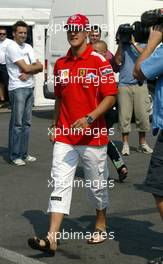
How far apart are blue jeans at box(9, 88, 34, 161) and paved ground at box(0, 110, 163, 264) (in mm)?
252

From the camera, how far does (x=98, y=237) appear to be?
661 cm

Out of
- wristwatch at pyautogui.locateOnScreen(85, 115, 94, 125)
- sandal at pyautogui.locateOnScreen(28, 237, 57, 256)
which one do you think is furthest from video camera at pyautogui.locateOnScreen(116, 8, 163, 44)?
sandal at pyautogui.locateOnScreen(28, 237, 57, 256)

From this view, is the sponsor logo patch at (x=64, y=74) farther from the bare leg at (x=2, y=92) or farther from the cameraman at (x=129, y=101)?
the bare leg at (x=2, y=92)

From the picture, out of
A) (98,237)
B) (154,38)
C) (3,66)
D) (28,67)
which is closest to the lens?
(154,38)

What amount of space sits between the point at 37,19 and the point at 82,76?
43.0 ft

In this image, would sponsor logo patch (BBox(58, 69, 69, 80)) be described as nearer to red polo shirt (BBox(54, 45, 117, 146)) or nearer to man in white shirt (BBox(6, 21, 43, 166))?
red polo shirt (BBox(54, 45, 117, 146))

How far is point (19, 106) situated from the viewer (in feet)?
34.3

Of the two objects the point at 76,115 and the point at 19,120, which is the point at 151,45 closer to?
the point at 76,115

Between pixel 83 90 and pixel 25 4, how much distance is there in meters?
13.1

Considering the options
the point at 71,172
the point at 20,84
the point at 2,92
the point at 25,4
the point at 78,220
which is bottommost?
the point at 2,92

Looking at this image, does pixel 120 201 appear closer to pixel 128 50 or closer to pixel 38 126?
pixel 128 50

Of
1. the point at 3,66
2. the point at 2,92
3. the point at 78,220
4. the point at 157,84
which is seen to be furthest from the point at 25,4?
the point at 157,84

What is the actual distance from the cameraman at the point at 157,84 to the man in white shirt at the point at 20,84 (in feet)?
16.2
